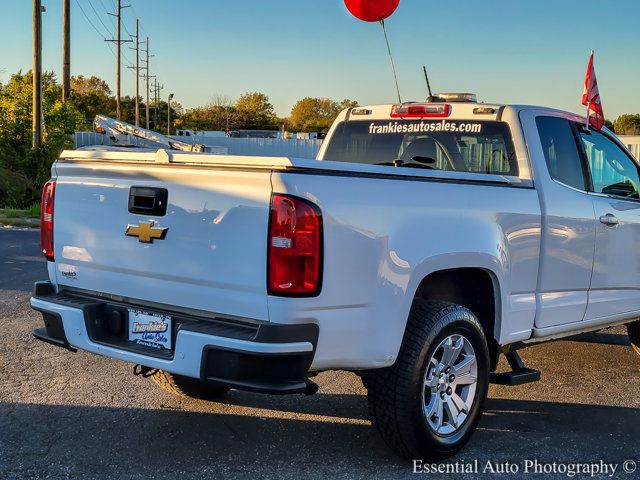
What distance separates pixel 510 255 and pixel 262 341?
178cm

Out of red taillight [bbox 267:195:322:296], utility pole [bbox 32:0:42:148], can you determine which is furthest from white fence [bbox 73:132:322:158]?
red taillight [bbox 267:195:322:296]

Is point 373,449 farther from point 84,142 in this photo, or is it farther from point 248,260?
point 84,142

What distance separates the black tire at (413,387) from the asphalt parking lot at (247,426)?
18 cm

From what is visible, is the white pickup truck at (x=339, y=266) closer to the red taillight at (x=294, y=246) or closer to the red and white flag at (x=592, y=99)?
the red taillight at (x=294, y=246)

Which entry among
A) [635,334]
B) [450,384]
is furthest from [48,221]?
[635,334]

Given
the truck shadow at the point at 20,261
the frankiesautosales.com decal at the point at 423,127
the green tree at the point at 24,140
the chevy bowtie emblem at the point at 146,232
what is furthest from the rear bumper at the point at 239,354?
the green tree at the point at 24,140

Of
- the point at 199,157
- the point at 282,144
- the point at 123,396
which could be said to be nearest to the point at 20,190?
the point at 123,396

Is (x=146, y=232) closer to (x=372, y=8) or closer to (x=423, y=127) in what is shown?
(x=423, y=127)

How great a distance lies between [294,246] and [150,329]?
38.3 inches

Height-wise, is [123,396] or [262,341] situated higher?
[262,341]

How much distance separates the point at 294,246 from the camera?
3.30 meters

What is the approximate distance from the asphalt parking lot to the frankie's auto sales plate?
0.69m

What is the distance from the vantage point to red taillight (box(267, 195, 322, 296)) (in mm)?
3293

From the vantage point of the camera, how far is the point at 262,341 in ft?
10.8
